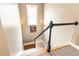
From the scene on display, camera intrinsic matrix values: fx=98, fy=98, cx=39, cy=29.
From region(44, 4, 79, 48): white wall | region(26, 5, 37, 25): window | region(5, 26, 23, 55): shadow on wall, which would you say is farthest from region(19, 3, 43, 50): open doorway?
region(5, 26, 23, 55): shadow on wall

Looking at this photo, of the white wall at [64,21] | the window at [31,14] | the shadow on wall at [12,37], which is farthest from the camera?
the window at [31,14]

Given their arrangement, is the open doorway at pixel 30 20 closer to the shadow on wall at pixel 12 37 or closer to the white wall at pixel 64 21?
the white wall at pixel 64 21

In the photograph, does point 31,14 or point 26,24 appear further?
point 26,24

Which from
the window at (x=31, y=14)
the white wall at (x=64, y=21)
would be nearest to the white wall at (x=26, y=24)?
the window at (x=31, y=14)

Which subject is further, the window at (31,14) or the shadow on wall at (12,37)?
the window at (31,14)

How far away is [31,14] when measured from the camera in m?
4.17

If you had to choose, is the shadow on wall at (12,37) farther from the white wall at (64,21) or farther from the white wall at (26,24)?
the white wall at (26,24)

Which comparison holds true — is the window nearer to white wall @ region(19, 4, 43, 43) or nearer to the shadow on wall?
white wall @ region(19, 4, 43, 43)

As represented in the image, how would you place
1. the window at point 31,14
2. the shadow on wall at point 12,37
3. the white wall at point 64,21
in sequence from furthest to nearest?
1. the window at point 31,14
2. the white wall at point 64,21
3. the shadow on wall at point 12,37

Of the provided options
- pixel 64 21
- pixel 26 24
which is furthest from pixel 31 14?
pixel 64 21

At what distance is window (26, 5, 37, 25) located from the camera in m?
3.98

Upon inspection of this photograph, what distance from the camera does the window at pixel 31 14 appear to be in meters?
3.98

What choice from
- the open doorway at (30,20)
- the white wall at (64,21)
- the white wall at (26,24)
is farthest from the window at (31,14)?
the white wall at (64,21)

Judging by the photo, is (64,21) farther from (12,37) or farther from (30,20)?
(30,20)
